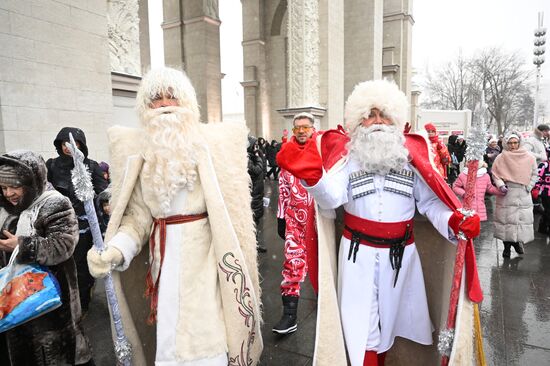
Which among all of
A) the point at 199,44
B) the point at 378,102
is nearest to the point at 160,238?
the point at 378,102

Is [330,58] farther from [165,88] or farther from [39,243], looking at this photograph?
[39,243]

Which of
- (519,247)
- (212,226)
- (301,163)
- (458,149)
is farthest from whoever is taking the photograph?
(458,149)

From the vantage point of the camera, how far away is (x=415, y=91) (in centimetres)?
2583

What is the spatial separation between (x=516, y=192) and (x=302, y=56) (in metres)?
8.46

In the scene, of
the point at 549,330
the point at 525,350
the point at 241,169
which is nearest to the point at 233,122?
the point at 241,169

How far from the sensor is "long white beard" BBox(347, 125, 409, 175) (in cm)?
237

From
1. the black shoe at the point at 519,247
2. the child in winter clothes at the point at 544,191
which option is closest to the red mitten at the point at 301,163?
the black shoe at the point at 519,247

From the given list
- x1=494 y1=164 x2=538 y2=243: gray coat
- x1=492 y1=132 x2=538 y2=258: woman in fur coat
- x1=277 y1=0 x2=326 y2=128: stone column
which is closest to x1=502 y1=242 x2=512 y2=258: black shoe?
x1=492 y1=132 x2=538 y2=258: woman in fur coat

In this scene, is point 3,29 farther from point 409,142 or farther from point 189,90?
point 409,142

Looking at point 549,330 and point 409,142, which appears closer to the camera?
point 409,142

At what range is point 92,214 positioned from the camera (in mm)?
1917

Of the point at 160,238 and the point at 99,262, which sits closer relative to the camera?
the point at 99,262

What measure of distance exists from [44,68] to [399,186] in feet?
17.3

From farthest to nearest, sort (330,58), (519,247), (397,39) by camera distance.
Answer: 1. (397,39)
2. (330,58)
3. (519,247)
